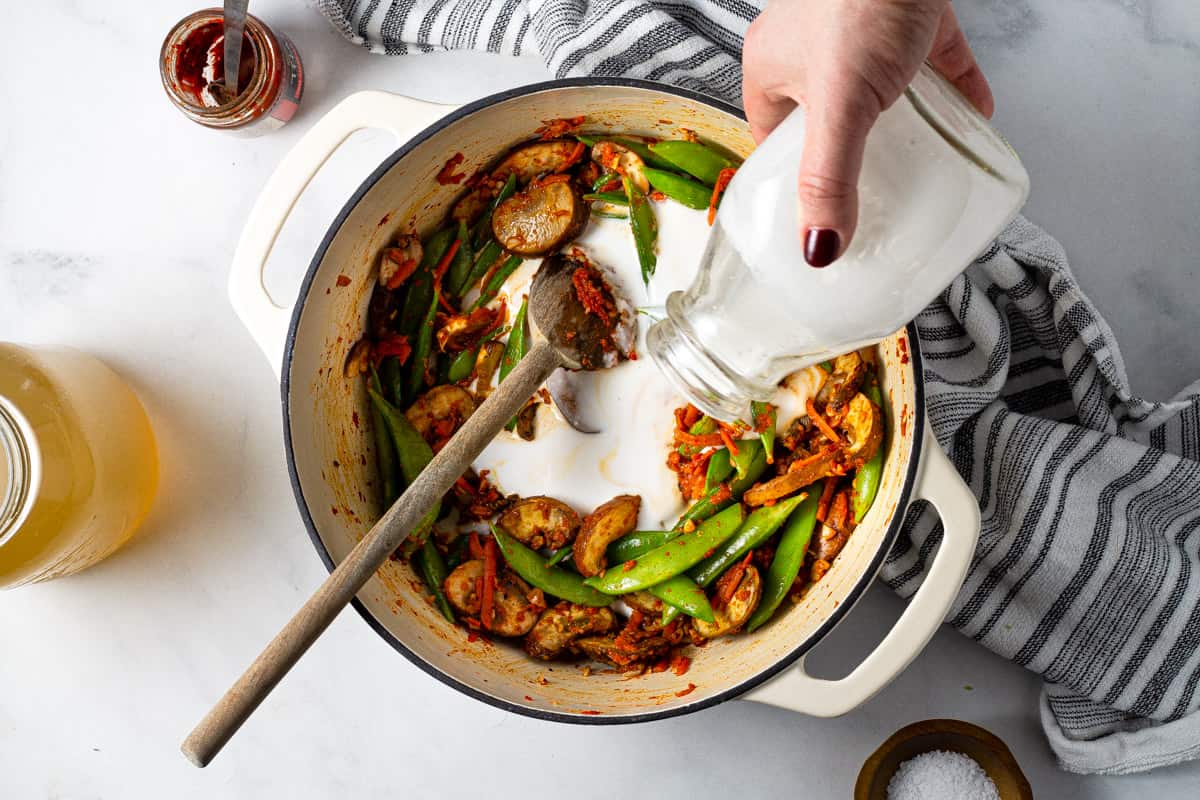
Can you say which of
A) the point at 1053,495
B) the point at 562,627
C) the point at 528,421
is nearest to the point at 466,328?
the point at 528,421

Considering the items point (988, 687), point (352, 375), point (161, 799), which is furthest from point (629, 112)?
point (161, 799)

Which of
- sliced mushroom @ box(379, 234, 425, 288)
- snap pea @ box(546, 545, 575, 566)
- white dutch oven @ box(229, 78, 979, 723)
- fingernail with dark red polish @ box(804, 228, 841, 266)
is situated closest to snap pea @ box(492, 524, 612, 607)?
snap pea @ box(546, 545, 575, 566)

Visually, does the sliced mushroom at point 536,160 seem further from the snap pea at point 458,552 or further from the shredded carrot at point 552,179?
the snap pea at point 458,552

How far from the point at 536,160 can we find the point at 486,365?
334 millimetres

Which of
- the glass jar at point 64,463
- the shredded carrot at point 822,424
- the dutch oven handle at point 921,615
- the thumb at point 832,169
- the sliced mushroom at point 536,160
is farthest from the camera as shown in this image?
the sliced mushroom at point 536,160

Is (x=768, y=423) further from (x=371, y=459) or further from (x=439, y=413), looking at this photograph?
(x=371, y=459)

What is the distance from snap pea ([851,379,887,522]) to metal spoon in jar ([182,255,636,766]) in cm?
39

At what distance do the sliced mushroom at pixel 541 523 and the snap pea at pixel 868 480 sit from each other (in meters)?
0.42

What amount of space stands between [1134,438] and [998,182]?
800mm

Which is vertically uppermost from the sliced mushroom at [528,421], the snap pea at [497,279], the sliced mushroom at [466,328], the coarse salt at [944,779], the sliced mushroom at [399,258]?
the sliced mushroom at [399,258]

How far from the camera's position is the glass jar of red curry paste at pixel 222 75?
1446 mm

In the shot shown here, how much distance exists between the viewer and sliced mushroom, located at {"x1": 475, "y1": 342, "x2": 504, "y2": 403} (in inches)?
57.8

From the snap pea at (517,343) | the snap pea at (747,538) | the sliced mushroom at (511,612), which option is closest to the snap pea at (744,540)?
the snap pea at (747,538)

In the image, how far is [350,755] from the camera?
1.52 m
